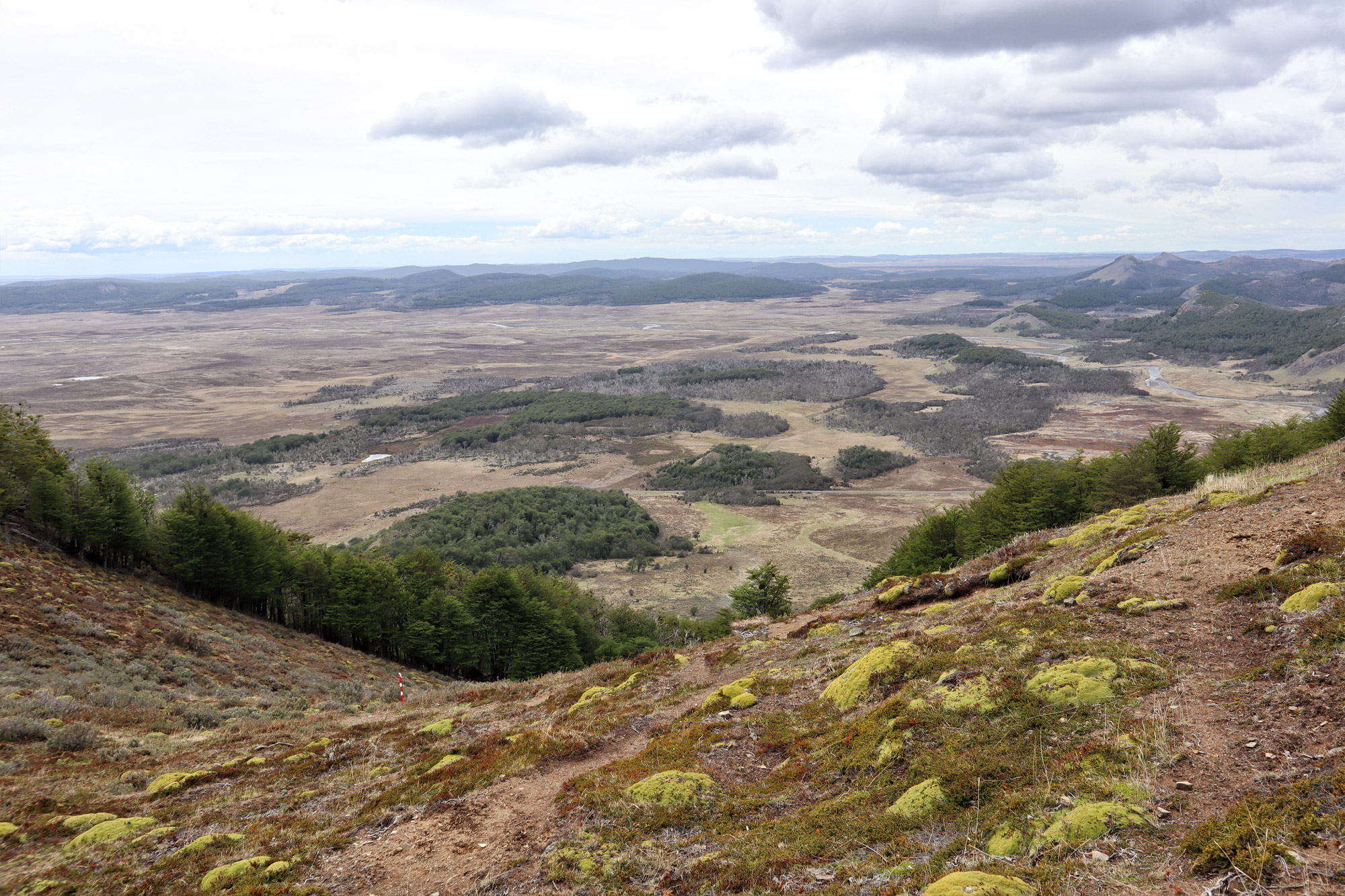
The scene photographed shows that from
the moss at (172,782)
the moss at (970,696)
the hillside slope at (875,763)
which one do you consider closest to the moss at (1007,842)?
the hillside slope at (875,763)

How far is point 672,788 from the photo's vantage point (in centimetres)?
1123

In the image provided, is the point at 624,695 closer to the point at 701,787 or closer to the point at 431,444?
the point at 701,787

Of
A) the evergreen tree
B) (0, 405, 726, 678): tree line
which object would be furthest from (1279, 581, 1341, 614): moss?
the evergreen tree

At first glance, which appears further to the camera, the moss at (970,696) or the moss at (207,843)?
the moss at (207,843)

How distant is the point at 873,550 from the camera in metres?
65.4

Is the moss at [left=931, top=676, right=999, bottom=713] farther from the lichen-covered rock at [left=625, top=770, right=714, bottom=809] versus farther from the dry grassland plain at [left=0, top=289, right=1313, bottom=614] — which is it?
the dry grassland plain at [left=0, top=289, right=1313, bottom=614]

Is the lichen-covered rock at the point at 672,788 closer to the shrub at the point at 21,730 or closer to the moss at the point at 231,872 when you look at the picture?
the moss at the point at 231,872

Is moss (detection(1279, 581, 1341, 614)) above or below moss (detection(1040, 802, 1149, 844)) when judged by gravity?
above

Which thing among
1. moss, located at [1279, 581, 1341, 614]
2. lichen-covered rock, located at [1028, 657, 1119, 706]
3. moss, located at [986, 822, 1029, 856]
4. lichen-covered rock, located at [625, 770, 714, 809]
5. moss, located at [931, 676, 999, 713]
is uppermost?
moss, located at [1279, 581, 1341, 614]

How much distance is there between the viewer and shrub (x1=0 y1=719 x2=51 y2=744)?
16.5 m

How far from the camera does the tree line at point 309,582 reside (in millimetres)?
34688

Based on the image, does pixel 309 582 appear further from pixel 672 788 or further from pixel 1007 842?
pixel 1007 842

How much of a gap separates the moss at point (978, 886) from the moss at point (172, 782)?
16031 mm

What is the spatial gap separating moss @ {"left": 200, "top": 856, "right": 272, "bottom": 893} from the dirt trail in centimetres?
102
